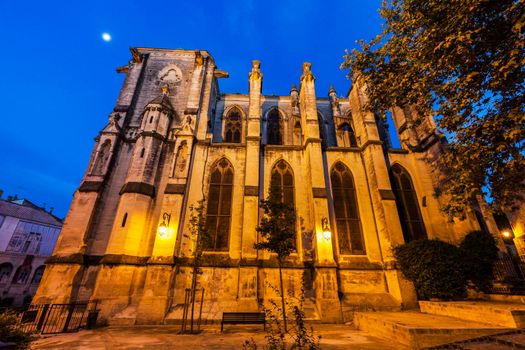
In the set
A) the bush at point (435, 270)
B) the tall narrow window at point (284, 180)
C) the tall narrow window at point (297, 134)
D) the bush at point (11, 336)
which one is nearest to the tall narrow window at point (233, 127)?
the tall narrow window at point (297, 134)

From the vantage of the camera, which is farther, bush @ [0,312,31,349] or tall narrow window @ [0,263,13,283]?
tall narrow window @ [0,263,13,283]

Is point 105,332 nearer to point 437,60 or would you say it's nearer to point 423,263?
point 423,263

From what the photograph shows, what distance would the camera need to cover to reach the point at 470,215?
12.4m

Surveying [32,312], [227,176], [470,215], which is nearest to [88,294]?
[32,312]

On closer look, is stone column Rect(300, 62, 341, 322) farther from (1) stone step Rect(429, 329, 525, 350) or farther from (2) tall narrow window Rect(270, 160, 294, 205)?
(1) stone step Rect(429, 329, 525, 350)

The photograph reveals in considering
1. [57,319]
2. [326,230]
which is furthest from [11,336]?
[326,230]

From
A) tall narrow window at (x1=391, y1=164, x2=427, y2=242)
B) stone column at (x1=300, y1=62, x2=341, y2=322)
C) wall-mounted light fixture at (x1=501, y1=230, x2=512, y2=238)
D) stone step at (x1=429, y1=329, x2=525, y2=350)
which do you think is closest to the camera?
stone step at (x1=429, y1=329, x2=525, y2=350)

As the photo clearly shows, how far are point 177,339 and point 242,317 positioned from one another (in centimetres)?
254

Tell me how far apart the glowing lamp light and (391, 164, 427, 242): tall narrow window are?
46.1ft

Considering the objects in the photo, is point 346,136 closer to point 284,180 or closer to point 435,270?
point 284,180

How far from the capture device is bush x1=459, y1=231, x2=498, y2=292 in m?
10.3

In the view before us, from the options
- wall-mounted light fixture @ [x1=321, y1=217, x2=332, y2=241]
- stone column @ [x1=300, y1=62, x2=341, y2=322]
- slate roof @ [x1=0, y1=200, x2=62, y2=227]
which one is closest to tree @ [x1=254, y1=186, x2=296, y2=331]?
stone column @ [x1=300, y1=62, x2=341, y2=322]

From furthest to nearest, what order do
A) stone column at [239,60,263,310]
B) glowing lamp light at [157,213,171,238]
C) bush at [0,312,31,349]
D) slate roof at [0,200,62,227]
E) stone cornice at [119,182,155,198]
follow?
1. slate roof at [0,200,62,227]
2. stone cornice at [119,182,155,198]
3. glowing lamp light at [157,213,171,238]
4. stone column at [239,60,263,310]
5. bush at [0,312,31,349]

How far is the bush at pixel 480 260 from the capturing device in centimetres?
1026
